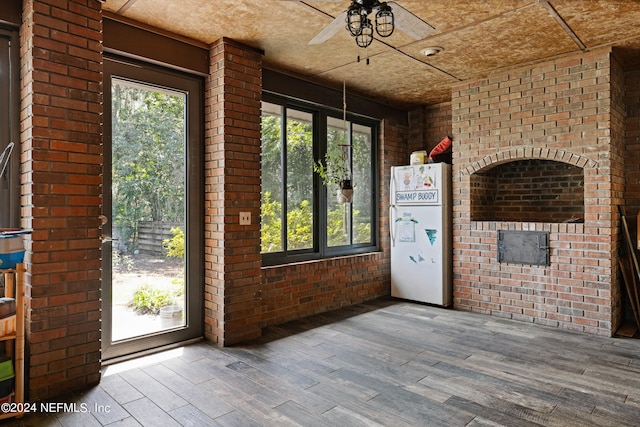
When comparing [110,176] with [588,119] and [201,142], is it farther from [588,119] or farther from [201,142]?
[588,119]

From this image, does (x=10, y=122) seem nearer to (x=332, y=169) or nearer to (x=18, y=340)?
(x=18, y=340)

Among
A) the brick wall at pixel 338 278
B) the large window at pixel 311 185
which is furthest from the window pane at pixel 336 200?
the brick wall at pixel 338 278

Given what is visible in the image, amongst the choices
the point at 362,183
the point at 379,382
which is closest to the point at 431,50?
the point at 362,183

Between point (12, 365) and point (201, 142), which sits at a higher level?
point (201, 142)

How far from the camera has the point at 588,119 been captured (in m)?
3.91

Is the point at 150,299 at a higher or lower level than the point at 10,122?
lower

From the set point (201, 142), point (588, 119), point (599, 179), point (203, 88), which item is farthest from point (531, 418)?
point (203, 88)

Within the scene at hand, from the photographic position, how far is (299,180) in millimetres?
4570

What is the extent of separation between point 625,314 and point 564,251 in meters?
1.00

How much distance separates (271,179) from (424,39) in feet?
6.38

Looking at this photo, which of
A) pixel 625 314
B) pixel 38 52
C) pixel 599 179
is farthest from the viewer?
pixel 625 314

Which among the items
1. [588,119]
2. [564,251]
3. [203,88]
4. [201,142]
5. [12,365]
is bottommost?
[12,365]

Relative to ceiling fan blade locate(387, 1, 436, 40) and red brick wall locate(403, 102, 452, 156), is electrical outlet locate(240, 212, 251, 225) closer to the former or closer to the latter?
ceiling fan blade locate(387, 1, 436, 40)

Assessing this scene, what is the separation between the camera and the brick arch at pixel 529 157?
3969mm
